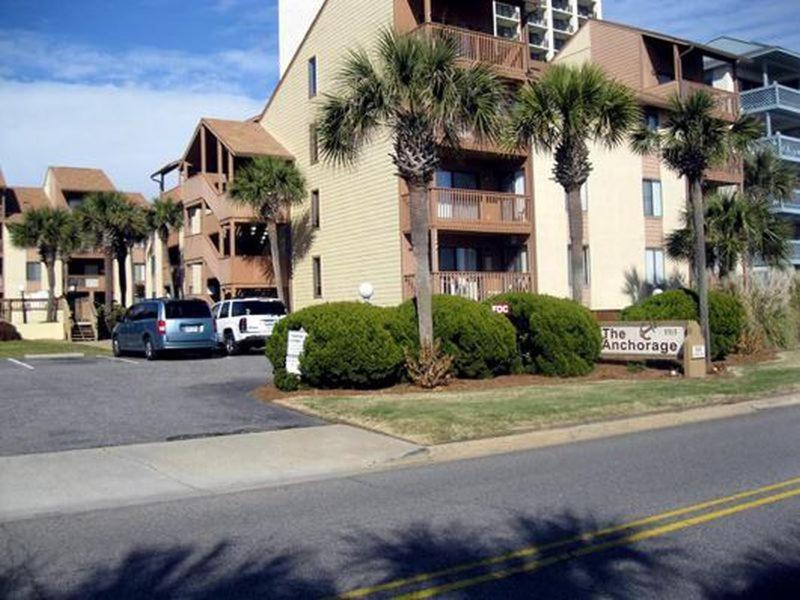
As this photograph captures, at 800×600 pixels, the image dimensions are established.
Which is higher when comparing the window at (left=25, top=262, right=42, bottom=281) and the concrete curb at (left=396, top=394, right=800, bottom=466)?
the window at (left=25, top=262, right=42, bottom=281)

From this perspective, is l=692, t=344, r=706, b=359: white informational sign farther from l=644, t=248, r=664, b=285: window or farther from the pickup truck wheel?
l=644, t=248, r=664, b=285: window

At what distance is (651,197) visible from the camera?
3484 centimetres

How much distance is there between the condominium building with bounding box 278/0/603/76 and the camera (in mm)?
31969

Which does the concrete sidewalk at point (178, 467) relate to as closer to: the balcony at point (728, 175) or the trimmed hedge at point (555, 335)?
the trimmed hedge at point (555, 335)

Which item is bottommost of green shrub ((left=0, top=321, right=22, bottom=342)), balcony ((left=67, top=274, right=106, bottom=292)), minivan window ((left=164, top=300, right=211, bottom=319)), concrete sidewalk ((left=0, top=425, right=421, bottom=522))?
concrete sidewalk ((left=0, top=425, right=421, bottom=522))

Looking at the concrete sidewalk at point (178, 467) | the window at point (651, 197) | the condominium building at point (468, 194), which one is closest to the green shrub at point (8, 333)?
the condominium building at point (468, 194)

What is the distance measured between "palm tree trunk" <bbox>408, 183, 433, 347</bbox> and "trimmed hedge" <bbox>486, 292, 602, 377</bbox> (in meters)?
2.75

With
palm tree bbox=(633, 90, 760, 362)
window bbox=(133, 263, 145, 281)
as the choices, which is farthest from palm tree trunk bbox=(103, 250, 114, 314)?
palm tree bbox=(633, 90, 760, 362)

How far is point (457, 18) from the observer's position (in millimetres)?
32281

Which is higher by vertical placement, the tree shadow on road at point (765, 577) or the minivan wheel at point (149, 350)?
the minivan wheel at point (149, 350)

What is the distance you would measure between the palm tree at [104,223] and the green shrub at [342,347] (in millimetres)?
29264

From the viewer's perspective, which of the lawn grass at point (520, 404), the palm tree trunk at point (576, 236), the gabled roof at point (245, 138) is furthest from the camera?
the gabled roof at point (245, 138)

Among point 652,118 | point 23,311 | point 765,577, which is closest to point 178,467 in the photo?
point 765,577

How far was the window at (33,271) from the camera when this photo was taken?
193 ft
